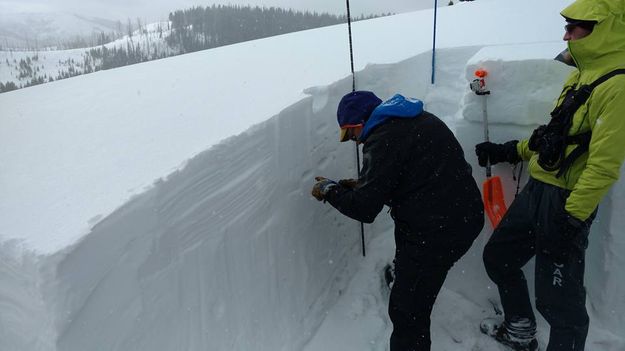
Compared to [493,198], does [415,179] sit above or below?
above

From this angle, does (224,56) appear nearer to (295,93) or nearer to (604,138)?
(295,93)

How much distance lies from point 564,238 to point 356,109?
147cm

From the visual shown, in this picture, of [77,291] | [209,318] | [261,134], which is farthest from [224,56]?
[77,291]

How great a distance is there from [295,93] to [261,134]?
918 millimetres

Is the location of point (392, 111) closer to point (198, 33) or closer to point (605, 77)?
point (605, 77)

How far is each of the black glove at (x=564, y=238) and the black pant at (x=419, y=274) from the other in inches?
16.5

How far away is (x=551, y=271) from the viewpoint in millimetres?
2637

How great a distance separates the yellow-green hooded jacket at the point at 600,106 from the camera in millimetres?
2201

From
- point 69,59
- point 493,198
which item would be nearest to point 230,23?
point 69,59

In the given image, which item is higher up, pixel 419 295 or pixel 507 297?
pixel 419 295

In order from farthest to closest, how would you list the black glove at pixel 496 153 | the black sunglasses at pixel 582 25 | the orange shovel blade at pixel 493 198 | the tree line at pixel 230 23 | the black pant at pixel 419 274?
the tree line at pixel 230 23, the orange shovel blade at pixel 493 198, the black glove at pixel 496 153, the black pant at pixel 419 274, the black sunglasses at pixel 582 25

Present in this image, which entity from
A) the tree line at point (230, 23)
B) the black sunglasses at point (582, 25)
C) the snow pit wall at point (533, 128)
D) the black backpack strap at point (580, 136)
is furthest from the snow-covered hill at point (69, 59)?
the black backpack strap at point (580, 136)

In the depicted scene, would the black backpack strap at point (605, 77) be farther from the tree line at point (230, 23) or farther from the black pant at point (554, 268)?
the tree line at point (230, 23)

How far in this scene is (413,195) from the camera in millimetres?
2609
